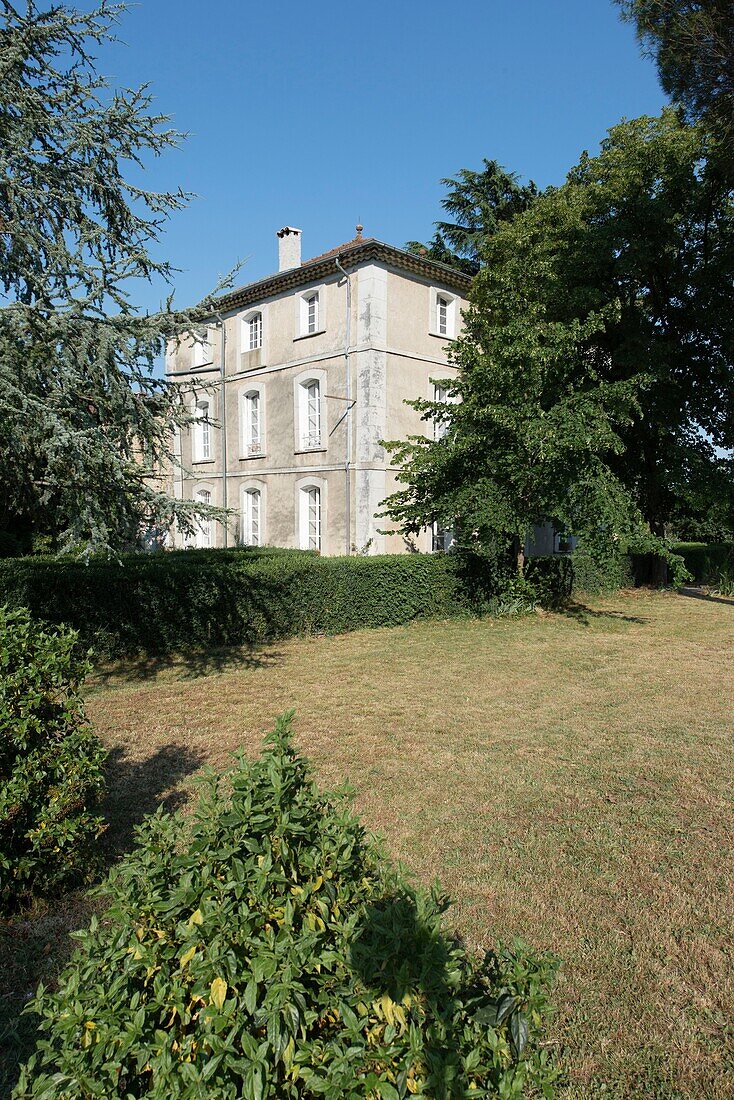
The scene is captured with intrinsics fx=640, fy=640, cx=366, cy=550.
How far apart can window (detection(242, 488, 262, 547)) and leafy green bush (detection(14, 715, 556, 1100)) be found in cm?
1929

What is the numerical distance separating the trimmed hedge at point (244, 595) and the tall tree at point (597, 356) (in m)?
1.32

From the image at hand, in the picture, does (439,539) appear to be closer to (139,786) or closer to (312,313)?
(312,313)

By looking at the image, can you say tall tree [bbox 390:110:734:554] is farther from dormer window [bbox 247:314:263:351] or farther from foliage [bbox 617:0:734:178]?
dormer window [bbox 247:314:263:351]

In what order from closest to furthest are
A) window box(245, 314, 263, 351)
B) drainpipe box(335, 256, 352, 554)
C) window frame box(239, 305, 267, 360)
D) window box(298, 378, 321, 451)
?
drainpipe box(335, 256, 352, 554), window box(298, 378, 321, 451), window frame box(239, 305, 267, 360), window box(245, 314, 263, 351)

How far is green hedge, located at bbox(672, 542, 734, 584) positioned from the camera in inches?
739

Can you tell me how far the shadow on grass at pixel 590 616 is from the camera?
1272cm

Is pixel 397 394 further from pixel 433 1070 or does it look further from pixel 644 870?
pixel 433 1070

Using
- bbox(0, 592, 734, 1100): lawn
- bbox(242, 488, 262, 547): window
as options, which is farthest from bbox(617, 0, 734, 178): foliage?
bbox(242, 488, 262, 547): window

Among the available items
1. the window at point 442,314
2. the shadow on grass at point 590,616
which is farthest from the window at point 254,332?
the shadow on grass at point 590,616

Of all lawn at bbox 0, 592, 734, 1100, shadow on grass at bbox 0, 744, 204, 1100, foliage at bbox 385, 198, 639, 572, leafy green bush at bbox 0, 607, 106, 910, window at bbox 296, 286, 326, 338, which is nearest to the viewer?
shadow on grass at bbox 0, 744, 204, 1100

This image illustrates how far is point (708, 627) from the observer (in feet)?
40.2

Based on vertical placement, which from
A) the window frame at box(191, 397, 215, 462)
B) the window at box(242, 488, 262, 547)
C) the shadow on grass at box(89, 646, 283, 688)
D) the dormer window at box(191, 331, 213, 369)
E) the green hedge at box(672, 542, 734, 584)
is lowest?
the shadow on grass at box(89, 646, 283, 688)

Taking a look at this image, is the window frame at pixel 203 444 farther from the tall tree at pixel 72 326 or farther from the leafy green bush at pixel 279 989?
the leafy green bush at pixel 279 989

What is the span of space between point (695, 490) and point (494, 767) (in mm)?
13571
